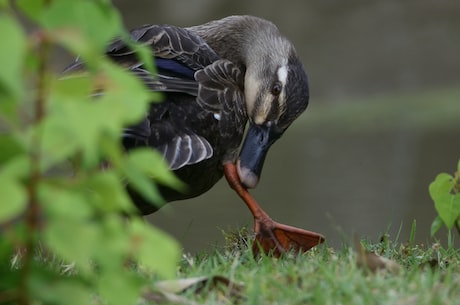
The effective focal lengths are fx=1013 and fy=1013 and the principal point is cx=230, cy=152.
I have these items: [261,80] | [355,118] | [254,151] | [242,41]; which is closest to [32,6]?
[254,151]

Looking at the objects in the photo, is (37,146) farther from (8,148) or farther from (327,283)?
(327,283)

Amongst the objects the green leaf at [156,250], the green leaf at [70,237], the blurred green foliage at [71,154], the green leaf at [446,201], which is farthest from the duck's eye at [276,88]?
the green leaf at [70,237]

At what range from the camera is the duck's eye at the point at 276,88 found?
16.1 feet

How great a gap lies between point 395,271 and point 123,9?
1565 cm

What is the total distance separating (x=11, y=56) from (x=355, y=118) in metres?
13.5

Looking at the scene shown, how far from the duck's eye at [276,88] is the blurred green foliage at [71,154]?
9.40 feet

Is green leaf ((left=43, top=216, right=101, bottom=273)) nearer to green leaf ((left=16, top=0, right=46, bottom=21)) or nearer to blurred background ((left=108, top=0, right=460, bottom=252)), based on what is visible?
green leaf ((left=16, top=0, right=46, bottom=21))

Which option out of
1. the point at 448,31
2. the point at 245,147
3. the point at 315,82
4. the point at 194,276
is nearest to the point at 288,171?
the point at 315,82

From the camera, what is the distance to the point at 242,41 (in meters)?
5.25

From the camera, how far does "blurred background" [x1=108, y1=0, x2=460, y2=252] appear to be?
8.89 metres

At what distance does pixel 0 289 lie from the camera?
236 cm

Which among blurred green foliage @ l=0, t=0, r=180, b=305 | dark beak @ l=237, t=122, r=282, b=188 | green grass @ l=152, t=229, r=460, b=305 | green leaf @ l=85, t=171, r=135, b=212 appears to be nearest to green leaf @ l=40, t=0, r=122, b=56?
blurred green foliage @ l=0, t=0, r=180, b=305

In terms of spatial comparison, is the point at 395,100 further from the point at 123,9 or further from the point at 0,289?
the point at 0,289

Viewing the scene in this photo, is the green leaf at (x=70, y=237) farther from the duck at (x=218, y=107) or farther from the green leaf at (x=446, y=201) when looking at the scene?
the duck at (x=218, y=107)
